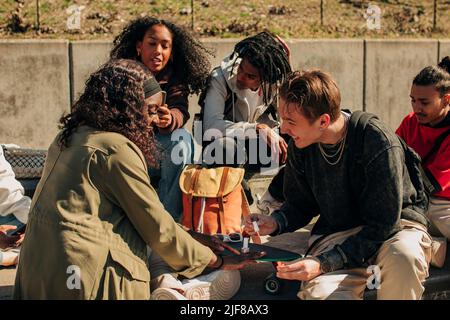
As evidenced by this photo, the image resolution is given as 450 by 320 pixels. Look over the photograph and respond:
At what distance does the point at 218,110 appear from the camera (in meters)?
5.78

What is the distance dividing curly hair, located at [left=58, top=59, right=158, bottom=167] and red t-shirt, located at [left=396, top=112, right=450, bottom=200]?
6.05 ft

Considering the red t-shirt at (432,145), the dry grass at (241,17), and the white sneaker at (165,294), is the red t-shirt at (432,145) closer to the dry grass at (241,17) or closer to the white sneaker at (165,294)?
the white sneaker at (165,294)

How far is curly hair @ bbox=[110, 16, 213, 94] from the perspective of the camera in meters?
5.82

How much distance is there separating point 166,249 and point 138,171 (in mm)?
391

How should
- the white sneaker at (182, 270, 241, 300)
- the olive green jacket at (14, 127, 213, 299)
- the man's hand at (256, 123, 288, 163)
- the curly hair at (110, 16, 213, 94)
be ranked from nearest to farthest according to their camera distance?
1. the olive green jacket at (14, 127, 213, 299)
2. the white sneaker at (182, 270, 241, 300)
3. the man's hand at (256, 123, 288, 163)
4. the curly hair at (110, 16, 213, 94)

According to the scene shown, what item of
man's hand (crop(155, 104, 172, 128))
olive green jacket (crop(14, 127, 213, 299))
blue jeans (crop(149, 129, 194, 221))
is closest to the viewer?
olive green jacket (crop(14, 127, 213, 299))

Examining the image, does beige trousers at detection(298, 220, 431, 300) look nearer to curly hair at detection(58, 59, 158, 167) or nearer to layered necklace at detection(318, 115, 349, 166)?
layered necklace at detection(318, 115, 349, 166)

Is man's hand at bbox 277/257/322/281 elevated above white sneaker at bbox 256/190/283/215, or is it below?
below

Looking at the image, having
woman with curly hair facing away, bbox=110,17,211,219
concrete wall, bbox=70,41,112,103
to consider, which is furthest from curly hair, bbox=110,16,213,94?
concrete wall, bbox=70,41,112,103

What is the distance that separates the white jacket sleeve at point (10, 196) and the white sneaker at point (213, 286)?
1178 mm

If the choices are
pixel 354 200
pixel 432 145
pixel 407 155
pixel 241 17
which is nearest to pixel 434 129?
pixel 432 145

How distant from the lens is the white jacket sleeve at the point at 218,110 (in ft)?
18.7

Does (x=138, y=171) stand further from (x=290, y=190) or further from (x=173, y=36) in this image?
(x=173, y=36)

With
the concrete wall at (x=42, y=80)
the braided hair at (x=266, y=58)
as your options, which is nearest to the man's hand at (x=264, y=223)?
the braided hair at (x=266, y=58)
